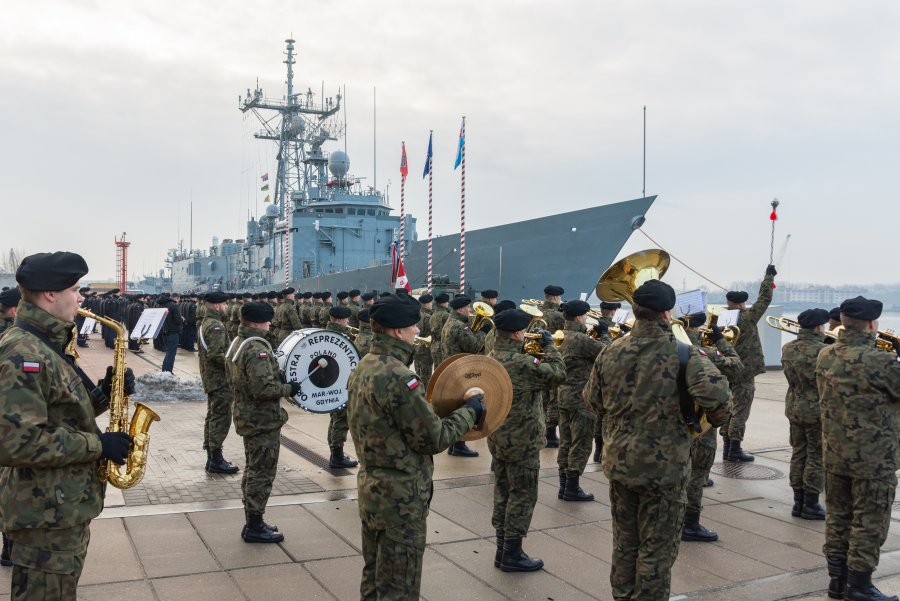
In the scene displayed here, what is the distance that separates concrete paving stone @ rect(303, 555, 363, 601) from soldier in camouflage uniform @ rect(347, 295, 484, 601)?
1.15 metres

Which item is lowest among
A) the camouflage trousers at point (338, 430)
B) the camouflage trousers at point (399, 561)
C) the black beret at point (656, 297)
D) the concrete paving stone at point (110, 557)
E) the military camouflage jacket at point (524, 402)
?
the concrete paving stone at point (110, 557)

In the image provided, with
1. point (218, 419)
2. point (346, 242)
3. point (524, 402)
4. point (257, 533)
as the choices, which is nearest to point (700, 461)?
point (524, 402)

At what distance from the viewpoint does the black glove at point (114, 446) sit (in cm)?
341

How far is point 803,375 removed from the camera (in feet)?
24.2

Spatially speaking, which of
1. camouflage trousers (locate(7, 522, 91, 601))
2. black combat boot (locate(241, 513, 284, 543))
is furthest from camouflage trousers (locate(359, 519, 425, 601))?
black combat boot (locate(241, 513, 284, 543))

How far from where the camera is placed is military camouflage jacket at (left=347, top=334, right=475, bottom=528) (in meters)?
3.88

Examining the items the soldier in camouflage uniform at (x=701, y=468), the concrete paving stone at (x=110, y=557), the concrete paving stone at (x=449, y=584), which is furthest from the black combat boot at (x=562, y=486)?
the concrete paving stone at (x=110, y=557)

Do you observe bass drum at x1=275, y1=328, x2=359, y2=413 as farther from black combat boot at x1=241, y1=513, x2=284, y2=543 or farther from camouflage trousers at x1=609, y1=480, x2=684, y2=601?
camouflage trousers at x1=609, y1=480, x2=684, y2=601

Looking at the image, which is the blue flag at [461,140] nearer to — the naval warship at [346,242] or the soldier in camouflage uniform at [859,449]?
the naval warship at [346,242]

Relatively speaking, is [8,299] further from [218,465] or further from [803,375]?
[803,375]

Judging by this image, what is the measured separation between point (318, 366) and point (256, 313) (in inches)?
36.6

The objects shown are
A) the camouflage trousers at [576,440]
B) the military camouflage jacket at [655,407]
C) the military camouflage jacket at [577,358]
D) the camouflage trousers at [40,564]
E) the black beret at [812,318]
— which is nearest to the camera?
the camouflage trousers at [40,564]

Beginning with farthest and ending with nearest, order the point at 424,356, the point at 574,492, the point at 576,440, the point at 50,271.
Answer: the point at 424,356, the point at 576,440, the point at 574,492, the point at 50,271

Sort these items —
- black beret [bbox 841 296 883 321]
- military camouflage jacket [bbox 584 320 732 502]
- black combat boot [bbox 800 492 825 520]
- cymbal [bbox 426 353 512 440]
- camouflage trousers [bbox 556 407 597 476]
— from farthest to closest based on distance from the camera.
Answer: camouflage trousers [bbox 556 407 597 476] < black combat boot [bbox 800 492 825 520] < black beret [bbox 841 296 883 321] < cymbal [bbox 426 353 512 440] < military camouflage jacket [bbox 584 320 732 502]
